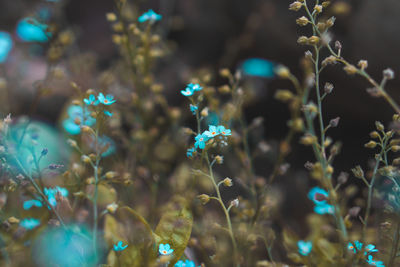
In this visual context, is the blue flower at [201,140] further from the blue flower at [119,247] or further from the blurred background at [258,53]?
the blurred background at [258,53]

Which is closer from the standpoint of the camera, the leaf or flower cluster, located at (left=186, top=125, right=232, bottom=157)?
flower cluster, located at (left=186, top=125, right=232, bottom=157)

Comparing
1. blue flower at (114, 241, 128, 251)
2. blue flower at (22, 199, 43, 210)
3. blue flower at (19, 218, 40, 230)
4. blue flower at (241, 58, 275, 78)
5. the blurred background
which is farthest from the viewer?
blue flower at (241, 58, 275, 78)

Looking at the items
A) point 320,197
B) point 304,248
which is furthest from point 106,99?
point 304,248

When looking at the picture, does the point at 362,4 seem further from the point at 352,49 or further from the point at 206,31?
the point at 206,31

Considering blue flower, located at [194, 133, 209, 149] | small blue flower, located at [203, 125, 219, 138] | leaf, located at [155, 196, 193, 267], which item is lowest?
leaf, located at [155, 196, 193, 267]

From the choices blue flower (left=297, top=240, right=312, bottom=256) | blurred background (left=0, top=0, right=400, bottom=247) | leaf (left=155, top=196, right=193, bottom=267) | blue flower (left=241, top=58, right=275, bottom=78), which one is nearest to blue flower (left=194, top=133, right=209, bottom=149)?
leaf (left=155, top=196, right=193, bottom=267)

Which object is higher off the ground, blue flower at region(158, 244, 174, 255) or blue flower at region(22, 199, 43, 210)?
blue flower at region(22, 199, 43, 210)

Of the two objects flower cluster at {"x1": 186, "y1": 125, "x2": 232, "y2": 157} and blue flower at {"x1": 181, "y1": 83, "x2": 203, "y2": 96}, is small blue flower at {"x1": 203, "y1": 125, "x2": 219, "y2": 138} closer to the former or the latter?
flower cluster at {"x1": 186, "y1": 125, "x2": 232, "y2": 157}

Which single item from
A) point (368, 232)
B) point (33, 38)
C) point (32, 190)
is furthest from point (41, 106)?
point (368, 232)
